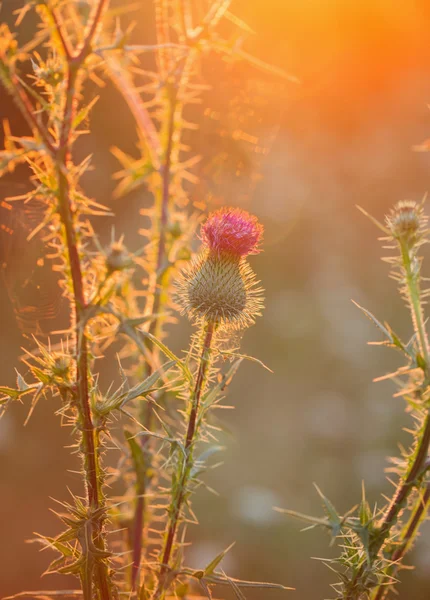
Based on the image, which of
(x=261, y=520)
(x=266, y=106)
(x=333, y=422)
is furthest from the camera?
(x=333, y=422)

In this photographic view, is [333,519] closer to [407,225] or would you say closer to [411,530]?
[411,530]

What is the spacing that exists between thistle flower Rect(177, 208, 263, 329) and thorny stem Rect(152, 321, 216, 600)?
0.12m

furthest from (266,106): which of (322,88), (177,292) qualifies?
(322,88)

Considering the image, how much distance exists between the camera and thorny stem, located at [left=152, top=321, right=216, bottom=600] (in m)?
0.88

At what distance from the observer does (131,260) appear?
70cm

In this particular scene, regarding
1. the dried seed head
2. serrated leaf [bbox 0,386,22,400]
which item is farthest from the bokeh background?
serrated leaf [bbox 0,386,22,400]

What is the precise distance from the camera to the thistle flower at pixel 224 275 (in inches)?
39.7

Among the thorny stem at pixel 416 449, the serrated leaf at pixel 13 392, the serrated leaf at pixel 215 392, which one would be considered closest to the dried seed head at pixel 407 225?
the thorny stem at pixel 416 449

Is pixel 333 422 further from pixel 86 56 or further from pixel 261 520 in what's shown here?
pixel 86 56

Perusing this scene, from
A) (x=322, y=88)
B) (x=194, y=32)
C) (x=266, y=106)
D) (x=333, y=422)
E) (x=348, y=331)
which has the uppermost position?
(x=322, y=88)

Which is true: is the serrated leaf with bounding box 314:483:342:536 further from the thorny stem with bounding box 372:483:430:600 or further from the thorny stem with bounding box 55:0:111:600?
the thorny stem with bounding box 55:0:111:600

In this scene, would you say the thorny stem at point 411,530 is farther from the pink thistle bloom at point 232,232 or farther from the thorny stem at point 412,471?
the pink thistle bloom at point 232,232

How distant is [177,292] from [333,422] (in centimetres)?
297

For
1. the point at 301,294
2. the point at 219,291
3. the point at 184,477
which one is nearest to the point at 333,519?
the point at 184,477
